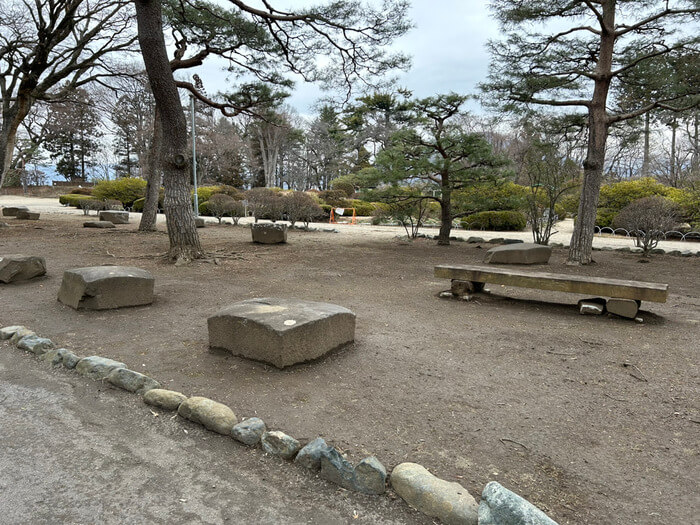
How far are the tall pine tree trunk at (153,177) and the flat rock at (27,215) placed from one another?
21.0ft

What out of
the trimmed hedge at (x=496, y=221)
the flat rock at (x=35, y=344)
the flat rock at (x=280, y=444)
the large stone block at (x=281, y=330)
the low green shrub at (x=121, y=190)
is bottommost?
the flat rock at (x=280, y=444)

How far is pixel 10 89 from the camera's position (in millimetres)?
11930

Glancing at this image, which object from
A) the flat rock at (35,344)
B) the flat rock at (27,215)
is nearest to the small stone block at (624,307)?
the flat rock at (35,344)

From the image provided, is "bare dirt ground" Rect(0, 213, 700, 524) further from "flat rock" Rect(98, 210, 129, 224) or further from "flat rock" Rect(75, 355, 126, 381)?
"flat rock" Rect(98, 210, 129, 224)

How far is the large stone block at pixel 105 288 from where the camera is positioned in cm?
431

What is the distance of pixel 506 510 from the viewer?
5.00 feet

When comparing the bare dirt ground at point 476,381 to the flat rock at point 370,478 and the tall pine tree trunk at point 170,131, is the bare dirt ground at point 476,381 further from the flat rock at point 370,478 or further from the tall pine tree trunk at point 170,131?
the tall pine tree trunk at point 170,131

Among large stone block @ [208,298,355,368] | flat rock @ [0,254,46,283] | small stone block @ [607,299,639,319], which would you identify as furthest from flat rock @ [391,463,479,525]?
flat rock @ [0,254,46,283]

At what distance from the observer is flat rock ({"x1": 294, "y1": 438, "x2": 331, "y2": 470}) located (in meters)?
1.93

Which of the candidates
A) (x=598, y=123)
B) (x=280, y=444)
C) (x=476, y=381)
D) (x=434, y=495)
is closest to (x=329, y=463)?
(x=280, y=444)

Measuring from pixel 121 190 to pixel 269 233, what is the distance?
1810cm

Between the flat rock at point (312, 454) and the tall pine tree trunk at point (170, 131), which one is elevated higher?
the tall pine tree trunk at point (170, 131)

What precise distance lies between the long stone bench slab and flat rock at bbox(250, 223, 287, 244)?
6.38 metres

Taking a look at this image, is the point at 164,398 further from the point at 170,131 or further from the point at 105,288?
the point at 170,131
